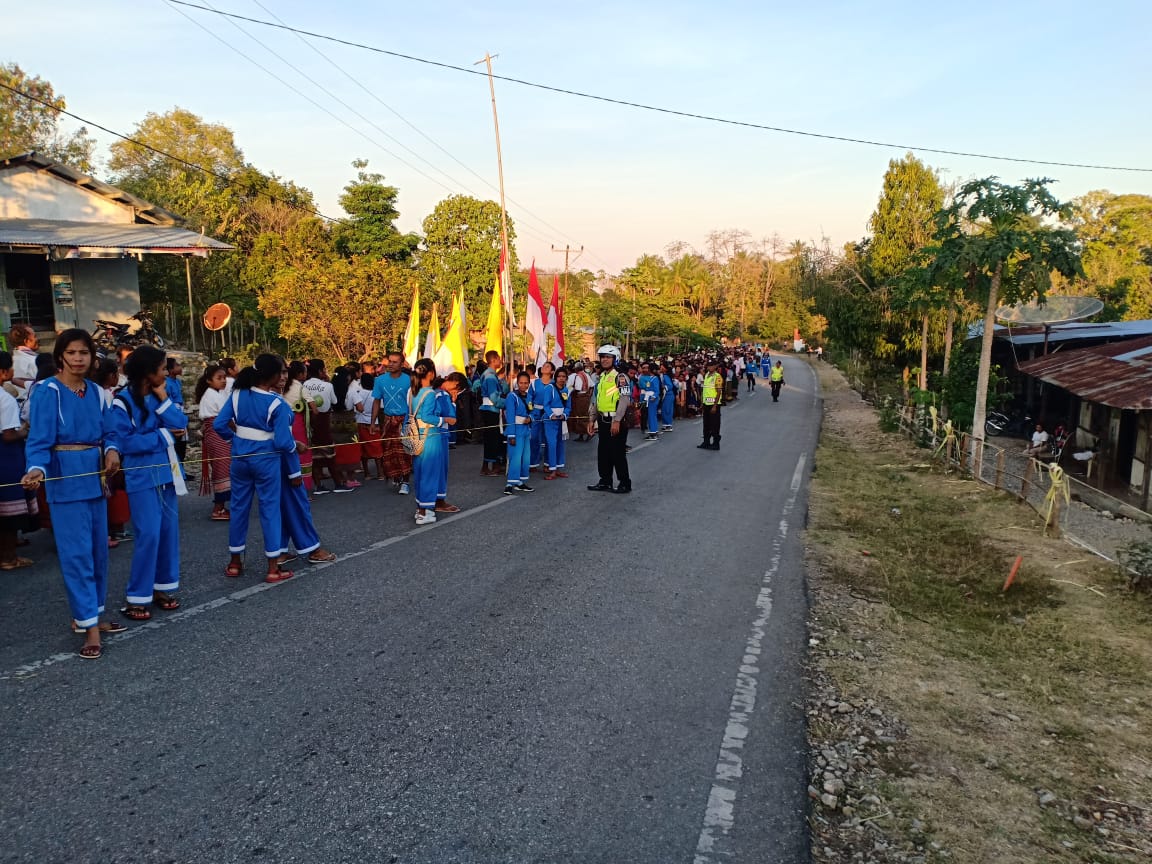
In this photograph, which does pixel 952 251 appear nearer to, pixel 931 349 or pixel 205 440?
pixel 205 440

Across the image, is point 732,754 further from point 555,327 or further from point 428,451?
point 555,327

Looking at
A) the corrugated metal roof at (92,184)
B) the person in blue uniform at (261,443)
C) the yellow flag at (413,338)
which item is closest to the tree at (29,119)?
the corrugated metal roof at (92,184)

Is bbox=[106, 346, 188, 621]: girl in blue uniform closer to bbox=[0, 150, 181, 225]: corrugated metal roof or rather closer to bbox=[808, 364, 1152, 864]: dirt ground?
bbox=[808, 364, 1152, 864]: dirt ground

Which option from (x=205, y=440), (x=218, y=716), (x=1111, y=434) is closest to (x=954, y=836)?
(x=218, y=716)

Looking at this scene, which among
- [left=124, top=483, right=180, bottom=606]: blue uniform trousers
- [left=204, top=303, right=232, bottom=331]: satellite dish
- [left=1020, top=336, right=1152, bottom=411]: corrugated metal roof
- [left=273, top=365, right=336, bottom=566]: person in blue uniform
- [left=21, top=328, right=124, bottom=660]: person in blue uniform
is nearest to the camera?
[left=21, top=328, right=124, bottom=660]: person in blue uniform

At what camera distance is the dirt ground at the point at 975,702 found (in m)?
3.38

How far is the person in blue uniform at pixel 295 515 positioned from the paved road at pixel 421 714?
256 mm

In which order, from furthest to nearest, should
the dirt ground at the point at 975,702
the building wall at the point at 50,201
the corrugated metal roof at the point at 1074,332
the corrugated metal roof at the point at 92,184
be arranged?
1. the corrugated metal roof at the point at 1074,332
2. the building wall at the point at 50,201
3. the corrugated metal roof at the point at 92,184
4. the dirt ground at the point at 975,702

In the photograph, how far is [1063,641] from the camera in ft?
19.0

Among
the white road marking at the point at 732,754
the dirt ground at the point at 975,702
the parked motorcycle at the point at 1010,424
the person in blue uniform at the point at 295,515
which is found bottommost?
the parked motorcycle at the point at 1010,424

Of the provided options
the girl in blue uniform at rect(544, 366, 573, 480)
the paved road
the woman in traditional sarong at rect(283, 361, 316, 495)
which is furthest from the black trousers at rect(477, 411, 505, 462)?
the paved road

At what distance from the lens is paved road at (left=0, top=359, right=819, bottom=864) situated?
10.4 feet

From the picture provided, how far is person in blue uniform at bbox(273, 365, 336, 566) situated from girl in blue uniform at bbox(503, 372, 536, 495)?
12.9ft

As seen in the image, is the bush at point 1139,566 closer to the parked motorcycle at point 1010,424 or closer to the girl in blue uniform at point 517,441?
the girl in blue uniform at point 517,441
